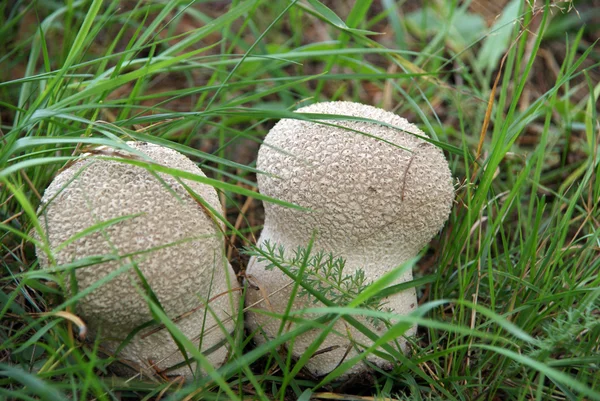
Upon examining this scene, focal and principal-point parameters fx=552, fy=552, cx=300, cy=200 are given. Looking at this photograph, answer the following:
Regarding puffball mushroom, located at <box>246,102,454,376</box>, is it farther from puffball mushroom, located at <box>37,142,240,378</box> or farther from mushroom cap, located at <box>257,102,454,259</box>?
puffball mushroom, located at <box>37,142,240,378</box>

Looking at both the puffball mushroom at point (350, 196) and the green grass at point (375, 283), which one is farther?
the puffball mushroom at point (350, 196)

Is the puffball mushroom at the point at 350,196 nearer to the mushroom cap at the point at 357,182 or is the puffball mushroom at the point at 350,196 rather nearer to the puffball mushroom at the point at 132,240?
the mushroom cap at the point at 357,182

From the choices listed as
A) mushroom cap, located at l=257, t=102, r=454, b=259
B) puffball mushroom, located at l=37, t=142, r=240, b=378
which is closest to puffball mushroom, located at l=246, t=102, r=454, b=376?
mushroom cap, located at l=257, t=102, r=454, b=259

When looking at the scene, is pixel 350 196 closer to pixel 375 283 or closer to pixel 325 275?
A: pixel 325 275

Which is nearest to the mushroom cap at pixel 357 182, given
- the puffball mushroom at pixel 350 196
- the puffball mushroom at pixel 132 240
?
the puffball mushroom at pixel 350 196

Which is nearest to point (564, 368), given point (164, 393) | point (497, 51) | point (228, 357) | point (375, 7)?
point (228, 357)

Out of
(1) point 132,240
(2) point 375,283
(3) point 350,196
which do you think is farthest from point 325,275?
(1) point 132,240

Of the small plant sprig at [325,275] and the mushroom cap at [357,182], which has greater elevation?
the mushroom cap at [357,182]
